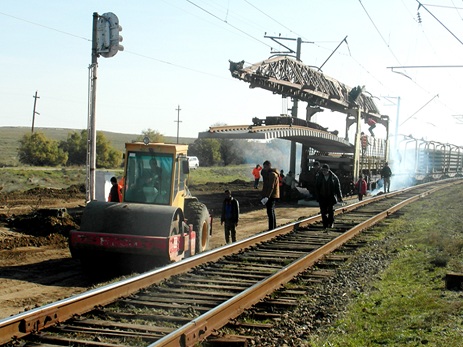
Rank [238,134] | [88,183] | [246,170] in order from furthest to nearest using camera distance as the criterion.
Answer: [246,170], [238,134], [88,183]

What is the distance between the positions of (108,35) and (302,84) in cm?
1574

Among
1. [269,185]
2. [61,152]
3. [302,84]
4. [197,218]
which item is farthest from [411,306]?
[61,152]

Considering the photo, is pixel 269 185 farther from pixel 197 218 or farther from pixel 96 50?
pixel 96 50

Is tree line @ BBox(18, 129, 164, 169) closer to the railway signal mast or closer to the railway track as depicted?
the railway signal mast

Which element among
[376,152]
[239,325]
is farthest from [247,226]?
[376,152]

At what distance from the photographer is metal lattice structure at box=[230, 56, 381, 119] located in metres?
27.4

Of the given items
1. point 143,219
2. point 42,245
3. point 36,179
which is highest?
point 143,219

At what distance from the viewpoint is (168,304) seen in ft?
26.1

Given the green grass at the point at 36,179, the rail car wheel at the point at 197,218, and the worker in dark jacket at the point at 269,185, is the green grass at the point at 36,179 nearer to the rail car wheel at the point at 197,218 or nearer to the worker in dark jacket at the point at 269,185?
the worker in dark jacket at the point at 269,185

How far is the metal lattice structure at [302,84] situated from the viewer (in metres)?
27.4

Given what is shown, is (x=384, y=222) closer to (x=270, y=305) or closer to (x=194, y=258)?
(x=194, y=258)

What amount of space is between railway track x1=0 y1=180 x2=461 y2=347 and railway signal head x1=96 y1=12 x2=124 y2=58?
7.29m

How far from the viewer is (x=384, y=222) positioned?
65.8 feet

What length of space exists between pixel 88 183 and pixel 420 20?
15007 mm
